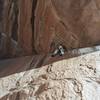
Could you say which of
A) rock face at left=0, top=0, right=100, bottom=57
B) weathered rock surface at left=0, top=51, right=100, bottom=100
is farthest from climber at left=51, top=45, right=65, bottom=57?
weathered rock surface at left=0, top=51, right=100, bottom=100

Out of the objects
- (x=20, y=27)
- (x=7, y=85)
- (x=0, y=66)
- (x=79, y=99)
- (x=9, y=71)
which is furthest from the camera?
(x=20, y=27)

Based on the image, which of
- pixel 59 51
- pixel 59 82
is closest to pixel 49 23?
pixel 59 51

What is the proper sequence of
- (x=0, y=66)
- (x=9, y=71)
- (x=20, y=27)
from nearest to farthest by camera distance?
1. (x=9, y=71)
2. (x=0, y=66)
3. (x=20, y=27)

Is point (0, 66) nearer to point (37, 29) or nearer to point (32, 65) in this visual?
point (32, 65)

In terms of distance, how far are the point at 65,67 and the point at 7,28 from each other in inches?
33.1

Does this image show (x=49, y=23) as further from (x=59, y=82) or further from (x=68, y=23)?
(x=59, y=82)

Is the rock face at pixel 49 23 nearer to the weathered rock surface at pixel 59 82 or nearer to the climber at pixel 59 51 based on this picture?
the climber at pixel 59 51

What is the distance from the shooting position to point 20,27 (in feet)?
6.74

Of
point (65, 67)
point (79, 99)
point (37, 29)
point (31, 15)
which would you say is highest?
point (31, 15)

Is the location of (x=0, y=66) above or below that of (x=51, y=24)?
below

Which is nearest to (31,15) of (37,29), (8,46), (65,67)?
(37,29)

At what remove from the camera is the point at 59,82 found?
137 centimetres

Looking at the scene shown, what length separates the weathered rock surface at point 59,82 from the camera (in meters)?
1.24

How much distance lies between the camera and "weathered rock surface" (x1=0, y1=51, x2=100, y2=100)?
124 cm
